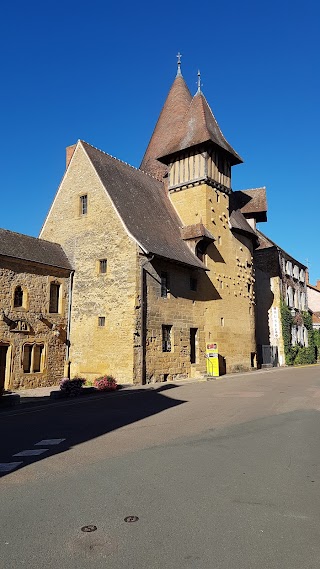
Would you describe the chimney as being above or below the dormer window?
above

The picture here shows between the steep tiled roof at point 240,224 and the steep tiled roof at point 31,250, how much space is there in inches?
408

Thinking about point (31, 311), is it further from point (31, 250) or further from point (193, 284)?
point (193, 284)

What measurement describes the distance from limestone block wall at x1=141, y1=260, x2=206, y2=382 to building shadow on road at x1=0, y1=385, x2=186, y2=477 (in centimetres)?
411

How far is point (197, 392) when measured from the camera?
14.7 meters

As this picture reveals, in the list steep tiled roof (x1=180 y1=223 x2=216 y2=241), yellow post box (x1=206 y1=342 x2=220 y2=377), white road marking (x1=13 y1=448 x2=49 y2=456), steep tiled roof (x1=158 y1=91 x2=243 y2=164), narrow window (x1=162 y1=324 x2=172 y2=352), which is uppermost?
steep tiled roof (x1=158 y1=91 x2=243 y2=164)

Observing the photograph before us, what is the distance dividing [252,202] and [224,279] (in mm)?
8324

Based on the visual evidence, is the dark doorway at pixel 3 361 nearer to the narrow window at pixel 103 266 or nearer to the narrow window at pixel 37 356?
the narrow window at pixel 37 356

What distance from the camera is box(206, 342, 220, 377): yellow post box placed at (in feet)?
70.6

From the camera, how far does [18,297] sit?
17.8 metres

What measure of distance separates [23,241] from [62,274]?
7.83 ft

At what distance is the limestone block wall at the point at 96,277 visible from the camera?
18.0 m

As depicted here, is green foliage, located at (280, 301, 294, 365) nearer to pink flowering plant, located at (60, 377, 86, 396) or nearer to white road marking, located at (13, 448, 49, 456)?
pink flowering plant, located at (60, 377, 86, 396)

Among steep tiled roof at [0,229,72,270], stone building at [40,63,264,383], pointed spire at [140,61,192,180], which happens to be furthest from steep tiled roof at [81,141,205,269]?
pointed spire at [140,61,192,180]

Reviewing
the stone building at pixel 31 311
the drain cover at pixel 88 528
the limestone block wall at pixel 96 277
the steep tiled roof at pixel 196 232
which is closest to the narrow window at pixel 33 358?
the stone building at pixel 31 311
